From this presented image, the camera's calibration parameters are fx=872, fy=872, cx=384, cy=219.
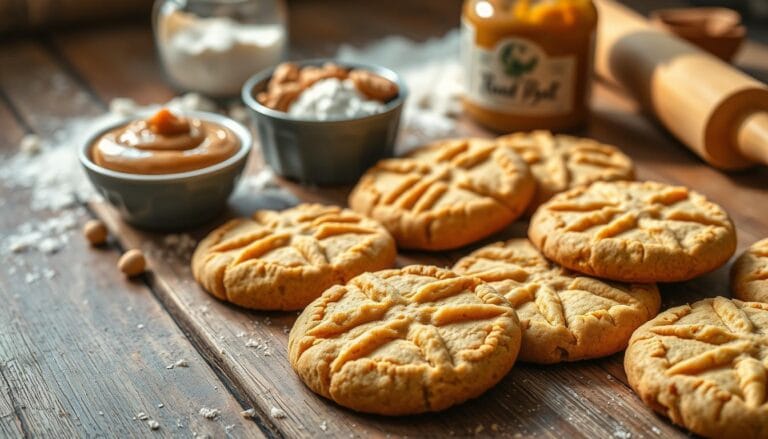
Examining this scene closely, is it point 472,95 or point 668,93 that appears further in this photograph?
point 472,95

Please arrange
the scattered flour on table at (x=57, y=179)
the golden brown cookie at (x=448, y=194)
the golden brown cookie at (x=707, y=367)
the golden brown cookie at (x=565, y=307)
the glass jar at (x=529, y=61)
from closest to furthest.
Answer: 1. the golden brown cookie at (x=707, y=367)
2. the golden brown cookie at (x=565, y=307)
3. the golden brown cookie at (x=448, y=194)
4. the scattered flour on table at (x=57, y=179)
5. the glass jar at (x=529, y=61)

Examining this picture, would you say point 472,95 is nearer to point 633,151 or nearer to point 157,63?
point 633,151

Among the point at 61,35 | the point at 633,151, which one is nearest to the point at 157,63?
the point at 61,35

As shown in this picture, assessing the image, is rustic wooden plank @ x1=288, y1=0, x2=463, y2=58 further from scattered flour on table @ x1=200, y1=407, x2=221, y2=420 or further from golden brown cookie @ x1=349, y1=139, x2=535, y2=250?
scattered flour on table @ x1=200, y1=407, x2=221, y2=420

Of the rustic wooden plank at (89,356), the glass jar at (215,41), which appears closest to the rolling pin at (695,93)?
the glass jar at (215,41)

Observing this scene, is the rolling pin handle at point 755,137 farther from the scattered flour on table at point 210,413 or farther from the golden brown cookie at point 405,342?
the scattered flour on table at point 210,413

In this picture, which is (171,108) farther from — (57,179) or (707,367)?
(707,367)

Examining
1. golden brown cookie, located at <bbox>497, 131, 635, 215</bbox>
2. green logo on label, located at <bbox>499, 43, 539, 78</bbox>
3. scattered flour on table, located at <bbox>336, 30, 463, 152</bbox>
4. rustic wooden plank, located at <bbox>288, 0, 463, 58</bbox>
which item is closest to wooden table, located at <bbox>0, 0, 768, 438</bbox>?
golden brown cookie, located at <bbox>497, 131, 635, 215</bbox>
